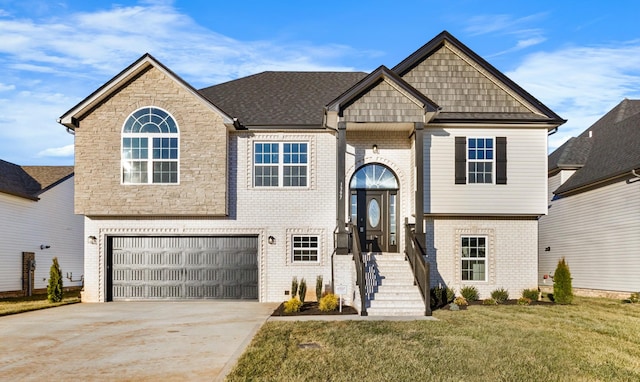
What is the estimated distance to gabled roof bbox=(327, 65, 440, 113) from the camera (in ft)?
57.6

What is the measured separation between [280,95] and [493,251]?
30.4 feet

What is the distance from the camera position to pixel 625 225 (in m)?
21.8

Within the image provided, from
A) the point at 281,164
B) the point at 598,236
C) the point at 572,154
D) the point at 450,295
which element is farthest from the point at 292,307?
the point at 572,154

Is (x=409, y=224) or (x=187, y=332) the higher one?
(x=409, y=224)

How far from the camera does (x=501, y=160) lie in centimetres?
1897

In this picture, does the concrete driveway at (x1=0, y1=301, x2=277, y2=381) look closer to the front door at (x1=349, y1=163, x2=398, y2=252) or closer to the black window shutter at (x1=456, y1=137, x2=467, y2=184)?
the front door at (x1=349, y1=163, x2=398, y2=252)

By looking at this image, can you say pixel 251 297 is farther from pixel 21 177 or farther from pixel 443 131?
pixel 21 177

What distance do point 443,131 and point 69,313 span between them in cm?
1231

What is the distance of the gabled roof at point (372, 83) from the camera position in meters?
17.6

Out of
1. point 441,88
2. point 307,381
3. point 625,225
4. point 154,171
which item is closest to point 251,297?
point 154,171

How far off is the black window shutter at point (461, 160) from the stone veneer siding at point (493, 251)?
4.34ft

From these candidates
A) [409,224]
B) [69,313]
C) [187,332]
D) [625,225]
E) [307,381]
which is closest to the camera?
[307,381]

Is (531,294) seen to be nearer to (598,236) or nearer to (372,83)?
(598,236)

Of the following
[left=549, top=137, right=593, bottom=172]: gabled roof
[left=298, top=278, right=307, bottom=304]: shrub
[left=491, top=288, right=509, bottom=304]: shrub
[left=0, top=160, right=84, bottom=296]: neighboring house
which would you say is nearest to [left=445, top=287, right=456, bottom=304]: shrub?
[left=491, top=288, right=509, bottom=304]: shrub
